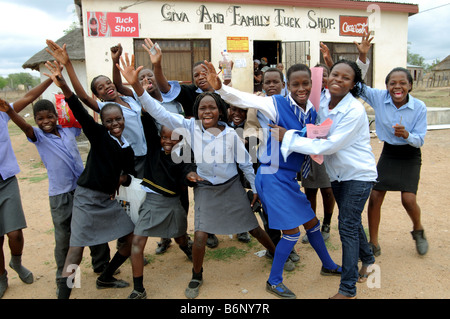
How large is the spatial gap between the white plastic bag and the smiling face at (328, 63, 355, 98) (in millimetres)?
1783

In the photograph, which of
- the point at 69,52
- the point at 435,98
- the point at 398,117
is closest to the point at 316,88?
the point at 398,117

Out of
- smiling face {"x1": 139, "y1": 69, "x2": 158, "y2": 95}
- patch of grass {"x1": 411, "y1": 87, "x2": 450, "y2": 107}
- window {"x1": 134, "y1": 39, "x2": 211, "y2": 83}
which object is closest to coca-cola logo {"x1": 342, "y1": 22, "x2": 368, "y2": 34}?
window {"x1": 134, "y1": 39, "x2": 211, "y2": 83}

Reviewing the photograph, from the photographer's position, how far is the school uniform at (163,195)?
299cm

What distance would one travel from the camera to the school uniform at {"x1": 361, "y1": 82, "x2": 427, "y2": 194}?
3.31m

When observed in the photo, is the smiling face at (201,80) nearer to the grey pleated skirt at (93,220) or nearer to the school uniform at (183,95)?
the school uniform at (183,95)

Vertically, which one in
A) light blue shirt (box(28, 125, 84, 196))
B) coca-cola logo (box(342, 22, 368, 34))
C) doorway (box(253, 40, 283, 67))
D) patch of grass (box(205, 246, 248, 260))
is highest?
coca-cola logo (box(342, 22, 368, 34))

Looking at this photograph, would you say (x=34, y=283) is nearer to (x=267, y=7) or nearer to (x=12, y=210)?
(x=12, y=210)

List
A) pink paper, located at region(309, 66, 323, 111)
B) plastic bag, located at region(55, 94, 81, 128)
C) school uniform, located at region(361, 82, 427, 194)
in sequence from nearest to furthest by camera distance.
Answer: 1. pink paper, located at region(309, 66, 323, 111)
2. plastic bag, located at region(55, 94, 81, 128)
3. school uniform, located at region(361, 82, 427, 194)

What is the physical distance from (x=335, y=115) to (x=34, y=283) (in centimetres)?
297

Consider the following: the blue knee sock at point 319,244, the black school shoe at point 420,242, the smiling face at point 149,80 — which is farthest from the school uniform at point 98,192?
the black school shoe at point 420,242

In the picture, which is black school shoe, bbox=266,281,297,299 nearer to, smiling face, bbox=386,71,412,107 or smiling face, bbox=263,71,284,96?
smiling face, bbox=263,71,284,96

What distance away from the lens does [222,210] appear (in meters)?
3.03

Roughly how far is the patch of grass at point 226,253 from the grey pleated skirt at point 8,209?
5.79 ft

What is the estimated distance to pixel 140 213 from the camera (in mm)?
3055
